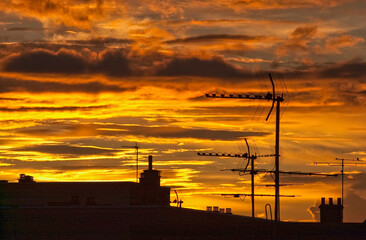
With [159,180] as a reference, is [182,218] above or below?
below

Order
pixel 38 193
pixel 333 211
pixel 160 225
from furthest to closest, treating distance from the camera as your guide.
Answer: pixel 38 193 < pixel 333 211 < pixel 160 225

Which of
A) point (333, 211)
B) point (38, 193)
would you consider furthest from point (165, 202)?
point (333, 211)

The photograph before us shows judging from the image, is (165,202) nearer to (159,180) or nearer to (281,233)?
(159,180)

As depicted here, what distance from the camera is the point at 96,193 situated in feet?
415

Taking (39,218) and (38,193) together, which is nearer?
(39,218)

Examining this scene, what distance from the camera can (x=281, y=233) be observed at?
87.8 metres

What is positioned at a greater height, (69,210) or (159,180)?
(159,180)

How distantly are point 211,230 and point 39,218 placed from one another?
16903 mm

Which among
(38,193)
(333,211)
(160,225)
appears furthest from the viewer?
(38,193)

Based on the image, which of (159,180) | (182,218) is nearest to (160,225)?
(182,218)

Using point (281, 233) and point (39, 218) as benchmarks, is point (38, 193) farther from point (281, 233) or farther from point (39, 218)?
point (281, 233)

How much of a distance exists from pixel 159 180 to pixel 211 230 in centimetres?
5260

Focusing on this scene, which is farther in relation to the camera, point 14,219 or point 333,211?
point 333,211

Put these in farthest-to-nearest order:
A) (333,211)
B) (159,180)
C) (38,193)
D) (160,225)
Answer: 1. (159,180)
2. (38,193)
3. (333,211)
4. (160,225)
